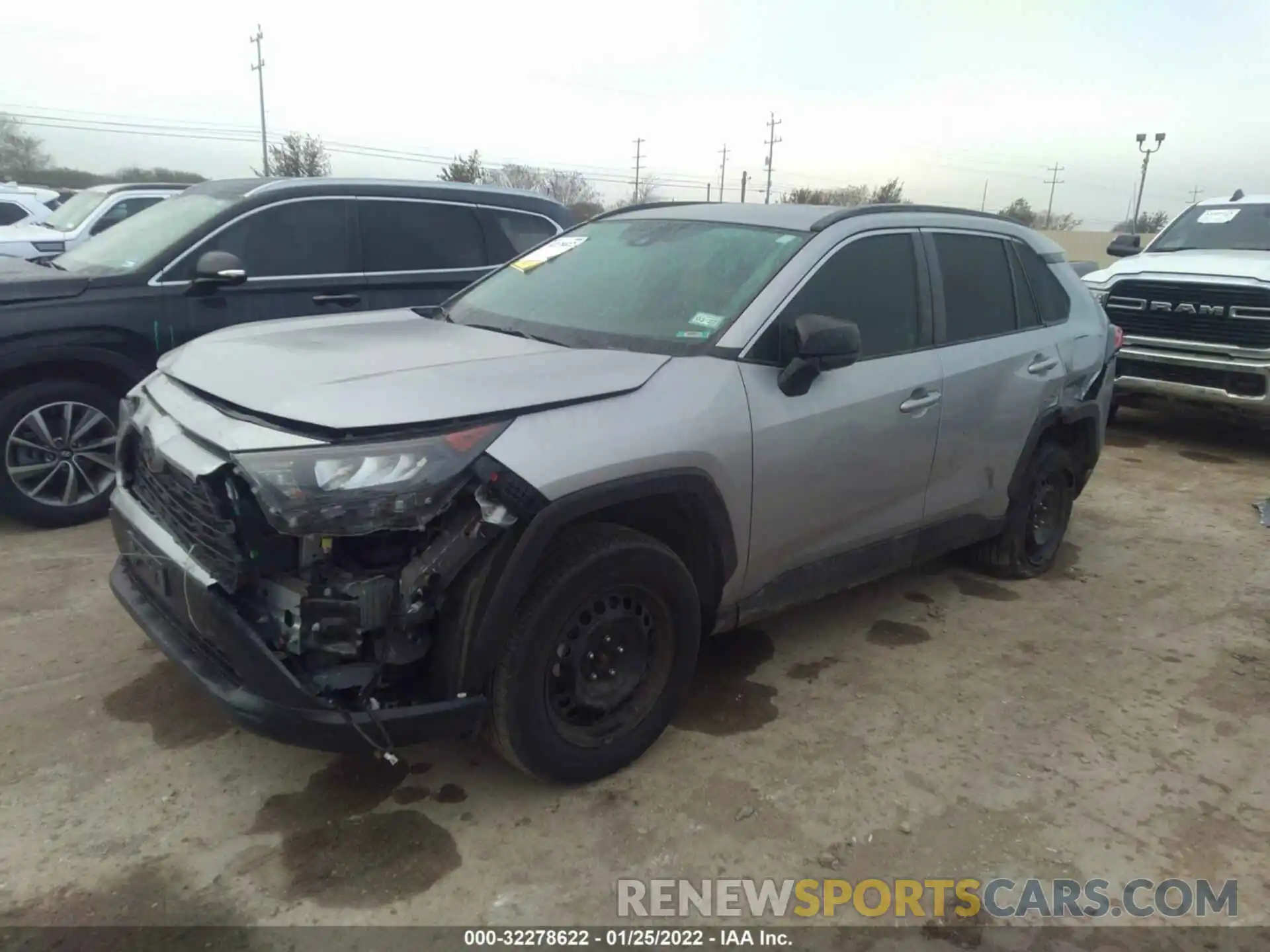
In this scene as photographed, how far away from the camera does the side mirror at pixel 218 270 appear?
5.01 metres

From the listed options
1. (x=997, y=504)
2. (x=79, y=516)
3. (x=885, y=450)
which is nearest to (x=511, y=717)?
(x=885, y=450)

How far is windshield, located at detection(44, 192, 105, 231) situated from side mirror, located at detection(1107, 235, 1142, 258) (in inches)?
430

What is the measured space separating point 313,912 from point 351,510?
1078mm

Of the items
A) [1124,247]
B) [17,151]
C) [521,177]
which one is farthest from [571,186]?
[1124,247]

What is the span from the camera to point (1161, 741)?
11.1 feet

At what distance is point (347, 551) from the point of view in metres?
2.47

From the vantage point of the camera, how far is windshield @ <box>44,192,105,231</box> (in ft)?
33.8

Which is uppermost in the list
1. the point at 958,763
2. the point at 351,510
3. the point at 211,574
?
the point at 351,510

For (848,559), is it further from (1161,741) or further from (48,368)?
(48,368)

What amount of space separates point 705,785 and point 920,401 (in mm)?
1780

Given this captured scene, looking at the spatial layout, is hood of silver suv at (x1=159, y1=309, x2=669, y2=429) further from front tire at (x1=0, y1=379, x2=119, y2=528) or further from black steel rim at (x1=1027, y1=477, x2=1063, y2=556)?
black steel rim at (x1=1027, y1=477, x2=1063, y2=556)

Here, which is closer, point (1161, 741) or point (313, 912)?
point (313, 912)

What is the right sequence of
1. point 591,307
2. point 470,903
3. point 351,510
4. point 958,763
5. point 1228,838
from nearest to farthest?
point 351,510
point 470,903
point 1228,838
point 958,763
point 591,307

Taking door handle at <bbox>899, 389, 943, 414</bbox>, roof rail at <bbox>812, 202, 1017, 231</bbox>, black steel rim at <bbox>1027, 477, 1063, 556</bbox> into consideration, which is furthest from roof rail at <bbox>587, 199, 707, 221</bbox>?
black steel rim at <bbox>1027, 477, 1063, 556</bbox>
